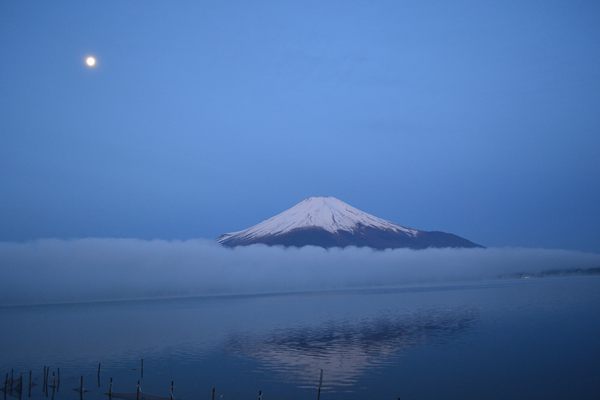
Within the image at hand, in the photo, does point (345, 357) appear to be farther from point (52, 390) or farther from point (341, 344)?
point (52, 390)

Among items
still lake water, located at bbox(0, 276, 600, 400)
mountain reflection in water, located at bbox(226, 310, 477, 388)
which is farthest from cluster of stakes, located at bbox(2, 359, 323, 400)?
mountain reflection in water, located at bbox(226, 310, 477, 388)

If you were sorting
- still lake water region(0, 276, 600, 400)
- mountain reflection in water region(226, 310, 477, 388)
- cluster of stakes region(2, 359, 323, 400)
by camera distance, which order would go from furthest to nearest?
mountain reflection in water region(226, 310, 477, 388), still lake water region(0, 276, 600, 400), cluster of stakes region(2, 359, 323, 400)

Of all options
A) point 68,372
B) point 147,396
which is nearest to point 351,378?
point 147,396

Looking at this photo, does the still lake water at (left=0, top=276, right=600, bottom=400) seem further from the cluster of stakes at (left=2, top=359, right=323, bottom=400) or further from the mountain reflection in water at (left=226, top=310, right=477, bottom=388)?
the cluster of stakes at (left=2, top=359, right=323, bottom=400)

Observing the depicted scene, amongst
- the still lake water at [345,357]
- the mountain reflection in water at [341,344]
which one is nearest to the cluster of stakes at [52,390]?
the still lake water at [345,357]

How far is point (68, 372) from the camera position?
42469mm

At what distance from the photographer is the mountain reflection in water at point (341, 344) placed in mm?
40344

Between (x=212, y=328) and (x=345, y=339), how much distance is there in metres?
27.9

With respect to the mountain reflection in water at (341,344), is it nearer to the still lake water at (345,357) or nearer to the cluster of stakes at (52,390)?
the still lake water at (345,357)

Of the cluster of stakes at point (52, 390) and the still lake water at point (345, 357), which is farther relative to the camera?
the still lake water at point (345, 357)

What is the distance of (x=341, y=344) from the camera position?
55.2m

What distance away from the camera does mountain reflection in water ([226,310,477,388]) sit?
132 feet

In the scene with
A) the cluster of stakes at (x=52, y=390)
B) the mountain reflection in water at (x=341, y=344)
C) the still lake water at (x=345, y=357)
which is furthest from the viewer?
the mountain reflection in water at (x=341, y=344)

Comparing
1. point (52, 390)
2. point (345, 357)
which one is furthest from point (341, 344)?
point (52, 390)
